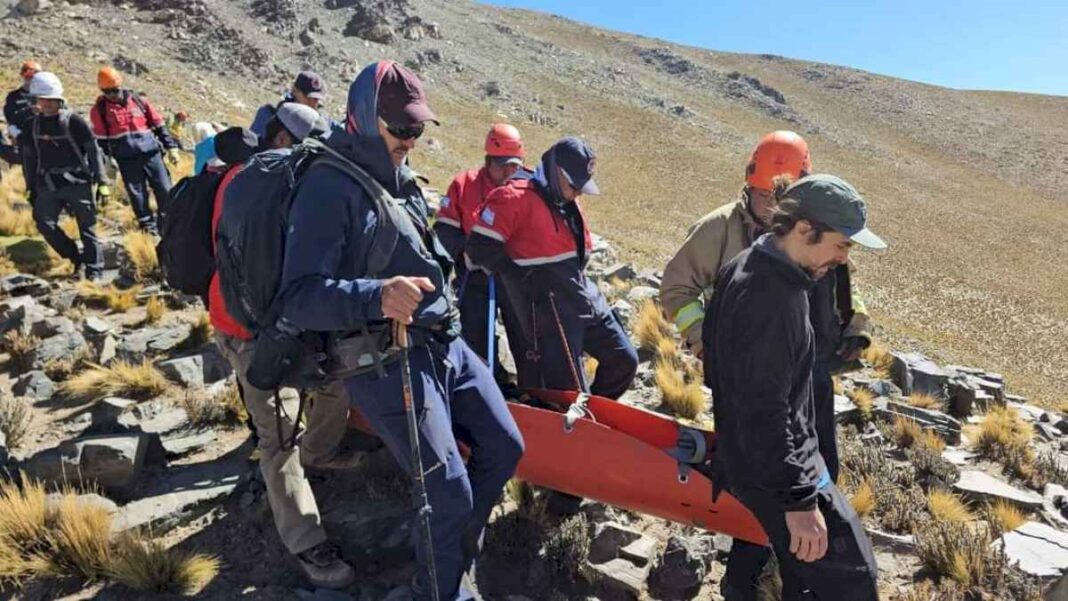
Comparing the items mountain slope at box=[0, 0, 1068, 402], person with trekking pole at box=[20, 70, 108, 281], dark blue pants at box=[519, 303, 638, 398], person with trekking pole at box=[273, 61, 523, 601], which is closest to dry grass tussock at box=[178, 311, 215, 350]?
person with trekking pole at box=[20, 70, 108, 281]

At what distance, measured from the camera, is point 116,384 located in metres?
5.32

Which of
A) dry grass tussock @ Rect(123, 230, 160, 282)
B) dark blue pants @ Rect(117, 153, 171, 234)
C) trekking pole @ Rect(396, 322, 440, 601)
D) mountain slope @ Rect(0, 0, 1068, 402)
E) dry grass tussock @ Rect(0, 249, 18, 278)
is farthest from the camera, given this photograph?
mountain slope @ Rect(0, 0, 1068, 402)

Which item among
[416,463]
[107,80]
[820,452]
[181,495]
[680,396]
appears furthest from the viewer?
[107,80]

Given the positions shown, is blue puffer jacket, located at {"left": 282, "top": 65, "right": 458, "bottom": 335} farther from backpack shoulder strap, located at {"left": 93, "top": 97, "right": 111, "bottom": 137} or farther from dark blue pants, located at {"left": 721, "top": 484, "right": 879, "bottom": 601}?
backpack shoulder strap, located at {"left": 93, "top": 97, "right": 111, "bottom": 137}

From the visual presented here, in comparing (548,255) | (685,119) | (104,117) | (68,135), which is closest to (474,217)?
(548,255)

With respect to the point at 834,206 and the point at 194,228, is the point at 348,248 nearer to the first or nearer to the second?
the point at 194,228

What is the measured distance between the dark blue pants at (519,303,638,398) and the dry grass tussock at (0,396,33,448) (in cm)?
332

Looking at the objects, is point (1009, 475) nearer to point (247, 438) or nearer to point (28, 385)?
point (247, 438)

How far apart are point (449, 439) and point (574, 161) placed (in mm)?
2402

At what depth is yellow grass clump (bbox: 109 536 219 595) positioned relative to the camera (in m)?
3.27

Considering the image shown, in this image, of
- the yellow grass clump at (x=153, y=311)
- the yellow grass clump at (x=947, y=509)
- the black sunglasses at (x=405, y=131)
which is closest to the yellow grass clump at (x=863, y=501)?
the yellow grass clump at (x=947, y=509)

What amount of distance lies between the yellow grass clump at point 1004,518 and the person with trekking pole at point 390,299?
11.0 ft

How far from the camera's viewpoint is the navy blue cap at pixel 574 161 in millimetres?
4621

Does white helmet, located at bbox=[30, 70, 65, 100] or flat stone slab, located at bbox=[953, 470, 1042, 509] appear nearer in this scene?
flat stone slab, located at bbox=[953, 470, 1042, 509]
